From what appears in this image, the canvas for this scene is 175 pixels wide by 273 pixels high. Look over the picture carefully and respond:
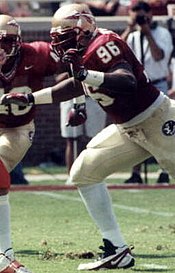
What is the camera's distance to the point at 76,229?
8.65 metres

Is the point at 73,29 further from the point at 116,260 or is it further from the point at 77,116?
the point at 116,260

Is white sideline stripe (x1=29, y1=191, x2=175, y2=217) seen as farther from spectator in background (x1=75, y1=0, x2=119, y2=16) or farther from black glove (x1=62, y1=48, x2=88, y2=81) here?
spectator in background (x1=75, y1=0, x2=119, y2=16)

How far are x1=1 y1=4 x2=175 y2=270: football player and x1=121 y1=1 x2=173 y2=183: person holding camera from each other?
4.70m

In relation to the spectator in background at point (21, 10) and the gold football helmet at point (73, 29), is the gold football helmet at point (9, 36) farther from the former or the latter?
the spectator in background at point (21, 10)

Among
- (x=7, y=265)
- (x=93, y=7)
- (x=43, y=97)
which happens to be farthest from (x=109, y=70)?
(x=93, y=7)

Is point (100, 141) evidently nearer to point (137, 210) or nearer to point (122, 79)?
point (122, 79)

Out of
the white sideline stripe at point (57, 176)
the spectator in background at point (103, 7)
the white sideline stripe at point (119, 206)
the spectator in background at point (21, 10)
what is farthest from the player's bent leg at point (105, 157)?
the spectator in background at point (21, 10)

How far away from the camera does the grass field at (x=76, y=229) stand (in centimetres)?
705

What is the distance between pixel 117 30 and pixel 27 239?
609 cm

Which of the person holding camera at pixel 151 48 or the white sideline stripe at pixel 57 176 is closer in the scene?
the person holding camera at pixel 151 48

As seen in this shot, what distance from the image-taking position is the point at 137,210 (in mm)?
9812

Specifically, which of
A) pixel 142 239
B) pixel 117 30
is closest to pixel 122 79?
pixel 142 239

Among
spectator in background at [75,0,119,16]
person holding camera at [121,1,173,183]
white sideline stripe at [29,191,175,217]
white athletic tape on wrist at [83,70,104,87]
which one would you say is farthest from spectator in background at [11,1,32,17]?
white athletic tape on wrist at [83,70,104,87]

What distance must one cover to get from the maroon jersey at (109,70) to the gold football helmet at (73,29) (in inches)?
3.0
